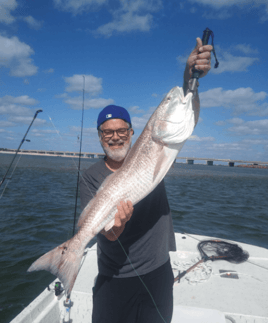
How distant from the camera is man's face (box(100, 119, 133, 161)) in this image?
10.2ft

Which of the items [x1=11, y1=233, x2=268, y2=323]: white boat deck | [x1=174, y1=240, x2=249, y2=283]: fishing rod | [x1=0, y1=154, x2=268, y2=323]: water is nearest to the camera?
[x1=11, y1=233, x2=268, y2=323]: white boat deck

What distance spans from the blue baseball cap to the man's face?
0.16ft

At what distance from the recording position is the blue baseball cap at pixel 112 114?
309 centimetres

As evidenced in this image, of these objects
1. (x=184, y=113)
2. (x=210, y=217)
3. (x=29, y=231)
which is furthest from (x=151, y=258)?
(x=210, y=217)

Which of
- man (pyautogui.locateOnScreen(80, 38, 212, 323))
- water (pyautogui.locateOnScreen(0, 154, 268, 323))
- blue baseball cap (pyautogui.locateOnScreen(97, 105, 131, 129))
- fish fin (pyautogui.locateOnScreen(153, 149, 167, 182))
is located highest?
blue baseball cap (pyautogui.locateOnScreen(97, 105, 131, 129))

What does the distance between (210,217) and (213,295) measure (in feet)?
30.0

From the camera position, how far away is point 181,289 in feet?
14.9

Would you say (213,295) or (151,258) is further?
(213,295)

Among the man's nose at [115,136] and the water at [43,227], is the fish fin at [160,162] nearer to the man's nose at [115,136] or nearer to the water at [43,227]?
the man's nose at [115,136]

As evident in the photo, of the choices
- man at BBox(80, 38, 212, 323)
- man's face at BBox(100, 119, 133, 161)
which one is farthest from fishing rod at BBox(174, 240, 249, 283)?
man's face at BBox(100, 119, 133, 161)

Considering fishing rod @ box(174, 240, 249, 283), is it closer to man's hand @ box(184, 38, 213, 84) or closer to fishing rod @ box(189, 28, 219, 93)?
fishing rod @ box(189, 28, 219, 93)

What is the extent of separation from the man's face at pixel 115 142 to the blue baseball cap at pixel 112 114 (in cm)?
5

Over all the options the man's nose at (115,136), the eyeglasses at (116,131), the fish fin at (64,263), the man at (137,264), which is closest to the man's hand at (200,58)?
the man at (137,264)

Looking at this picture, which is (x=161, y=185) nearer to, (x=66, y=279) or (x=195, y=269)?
(x=66, y=279)
